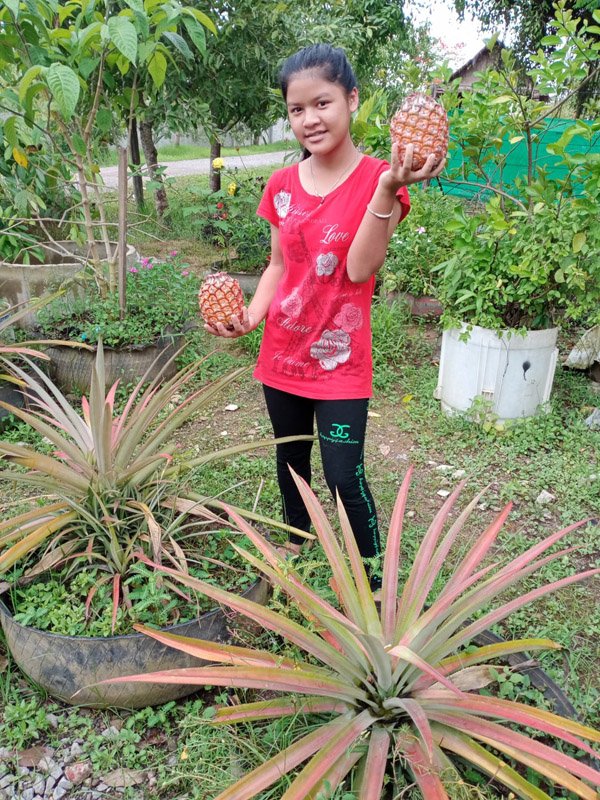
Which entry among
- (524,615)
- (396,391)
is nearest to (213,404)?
(396,391)

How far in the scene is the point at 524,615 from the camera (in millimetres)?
2025

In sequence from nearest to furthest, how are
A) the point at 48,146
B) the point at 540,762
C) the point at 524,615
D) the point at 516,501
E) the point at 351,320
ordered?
the point at 540,762, the point at 351,320, the point at 524,615, the point at 516,501, the point at 48,146

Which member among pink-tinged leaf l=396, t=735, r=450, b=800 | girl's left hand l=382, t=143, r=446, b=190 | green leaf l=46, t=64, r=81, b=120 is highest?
green leaf l=46, t=64, r=81, b=120

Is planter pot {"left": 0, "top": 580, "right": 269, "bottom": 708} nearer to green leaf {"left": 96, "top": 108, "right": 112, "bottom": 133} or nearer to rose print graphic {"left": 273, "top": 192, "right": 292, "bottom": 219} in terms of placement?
rose print graphic {"left": 273, "top": 192, "right": 292, "bottom": 219}

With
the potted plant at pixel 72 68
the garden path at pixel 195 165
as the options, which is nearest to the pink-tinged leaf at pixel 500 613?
the potted plant at pixel 72 68

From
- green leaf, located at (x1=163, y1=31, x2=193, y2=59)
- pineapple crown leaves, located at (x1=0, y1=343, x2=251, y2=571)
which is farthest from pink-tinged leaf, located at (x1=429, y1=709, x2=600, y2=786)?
green leaf, located at (x1=163, y1=31, x2=193, y2=59)

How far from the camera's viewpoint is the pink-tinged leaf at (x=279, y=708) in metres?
1.39

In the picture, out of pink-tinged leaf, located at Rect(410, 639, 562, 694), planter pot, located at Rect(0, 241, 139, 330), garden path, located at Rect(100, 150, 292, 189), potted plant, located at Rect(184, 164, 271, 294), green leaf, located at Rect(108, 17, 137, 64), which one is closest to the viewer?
pink-tinged leaf, located at Rect(410, 639, 562, 694)

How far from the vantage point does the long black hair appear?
1.58 metres

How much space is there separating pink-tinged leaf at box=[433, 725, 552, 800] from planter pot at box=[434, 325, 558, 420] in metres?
2.12

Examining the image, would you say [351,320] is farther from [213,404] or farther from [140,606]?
[213,404]

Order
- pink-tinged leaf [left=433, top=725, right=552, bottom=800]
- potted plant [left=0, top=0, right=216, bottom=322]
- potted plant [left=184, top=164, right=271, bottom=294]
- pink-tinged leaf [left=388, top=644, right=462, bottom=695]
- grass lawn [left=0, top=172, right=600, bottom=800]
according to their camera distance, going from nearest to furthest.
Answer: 1. pink-tinged leaf [left=388, top=644, right=462, bottom=695]
2. pink-tinged leaf [left=433, top=725, right=552, bottom=800]
3. grass lawn [left=0, top=172, right=600, bottom=800]
4. potted plant [left=0, top=0, right=216, bottom=322]
5. potted plant [left=184, top=164, right=271, bottom=294]

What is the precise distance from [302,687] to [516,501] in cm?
166

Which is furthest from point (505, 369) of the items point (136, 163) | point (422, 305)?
point (136, 163)
